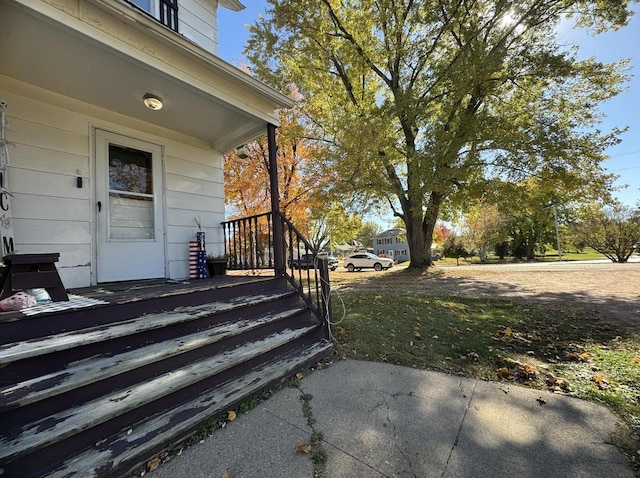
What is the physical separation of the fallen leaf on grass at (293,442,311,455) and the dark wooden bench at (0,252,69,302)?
2124mm

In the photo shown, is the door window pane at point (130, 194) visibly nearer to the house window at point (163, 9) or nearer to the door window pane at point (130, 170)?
the door window pane at point (130, 170)

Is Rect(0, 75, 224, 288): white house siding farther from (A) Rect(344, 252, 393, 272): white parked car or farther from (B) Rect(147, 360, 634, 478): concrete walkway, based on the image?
(A) Rect(344, 252, 393, 272): white parked car

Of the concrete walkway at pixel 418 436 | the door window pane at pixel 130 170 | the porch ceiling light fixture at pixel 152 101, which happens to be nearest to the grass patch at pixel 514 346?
the concrete walkway at pixel 418 436

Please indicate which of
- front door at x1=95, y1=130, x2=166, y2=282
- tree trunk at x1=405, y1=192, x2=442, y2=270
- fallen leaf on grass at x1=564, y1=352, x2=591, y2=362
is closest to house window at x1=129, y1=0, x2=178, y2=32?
front door at x1=95, y1=130, x2=166, y2=282

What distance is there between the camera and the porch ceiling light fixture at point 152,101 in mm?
3211

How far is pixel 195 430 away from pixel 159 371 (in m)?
0.47

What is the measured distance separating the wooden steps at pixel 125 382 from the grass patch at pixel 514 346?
118 centimetres

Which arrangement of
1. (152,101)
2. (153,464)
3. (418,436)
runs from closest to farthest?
1. (153,464)
2. (418,436)
3. (152,101)

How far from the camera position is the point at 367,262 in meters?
22.3

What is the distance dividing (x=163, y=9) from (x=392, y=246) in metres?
Answer: 43.8

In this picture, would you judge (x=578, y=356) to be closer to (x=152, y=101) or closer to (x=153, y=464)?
(x=153, y=464)

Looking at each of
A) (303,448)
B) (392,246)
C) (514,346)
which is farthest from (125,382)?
(392,246)

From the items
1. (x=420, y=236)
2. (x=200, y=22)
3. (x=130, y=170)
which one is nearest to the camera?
(x=130, y=170)

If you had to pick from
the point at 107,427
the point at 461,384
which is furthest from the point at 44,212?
the point at 461,384
